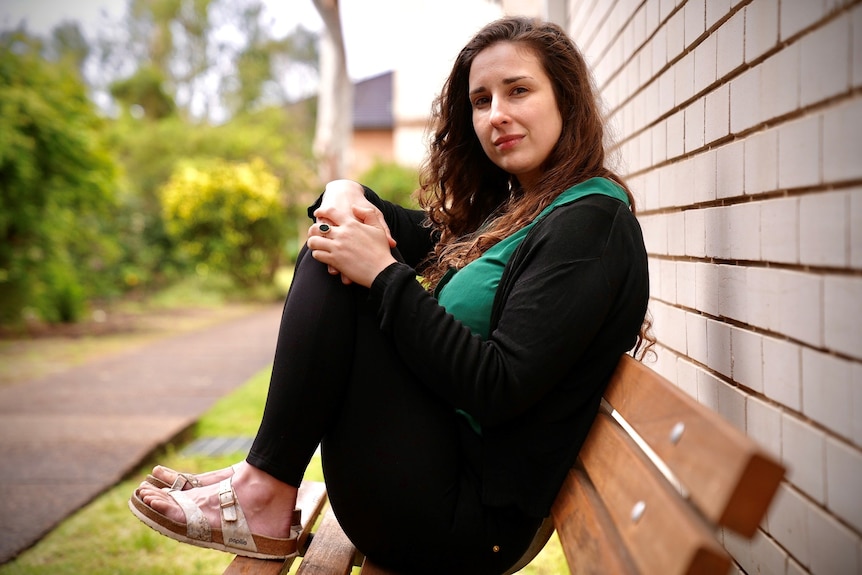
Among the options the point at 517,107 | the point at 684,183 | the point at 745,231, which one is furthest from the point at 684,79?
the point at 745,231

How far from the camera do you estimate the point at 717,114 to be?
1743 mm

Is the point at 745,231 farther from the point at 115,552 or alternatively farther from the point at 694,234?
the point at 115,552

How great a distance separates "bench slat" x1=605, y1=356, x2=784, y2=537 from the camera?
2.69ft

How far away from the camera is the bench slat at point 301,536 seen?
5.22 ft

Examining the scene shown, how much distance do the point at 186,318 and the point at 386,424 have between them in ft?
31.8

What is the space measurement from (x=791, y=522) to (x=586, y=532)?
427mm

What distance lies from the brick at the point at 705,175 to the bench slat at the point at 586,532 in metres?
0.78

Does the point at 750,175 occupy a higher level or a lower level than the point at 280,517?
higher

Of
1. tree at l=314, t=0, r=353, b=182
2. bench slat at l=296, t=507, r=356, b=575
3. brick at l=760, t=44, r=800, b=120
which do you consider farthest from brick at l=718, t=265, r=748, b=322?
tree at l=314, t=0, r=353, b=182

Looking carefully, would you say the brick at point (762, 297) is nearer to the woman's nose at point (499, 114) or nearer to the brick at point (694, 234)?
the brick at point (694, 234)

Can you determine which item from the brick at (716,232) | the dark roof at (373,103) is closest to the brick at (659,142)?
the brick at (716,232)

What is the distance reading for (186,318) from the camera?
1066 cm

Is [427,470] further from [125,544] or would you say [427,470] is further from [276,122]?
[276,122]

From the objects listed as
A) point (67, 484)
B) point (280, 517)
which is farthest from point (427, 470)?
point (67, 484)
